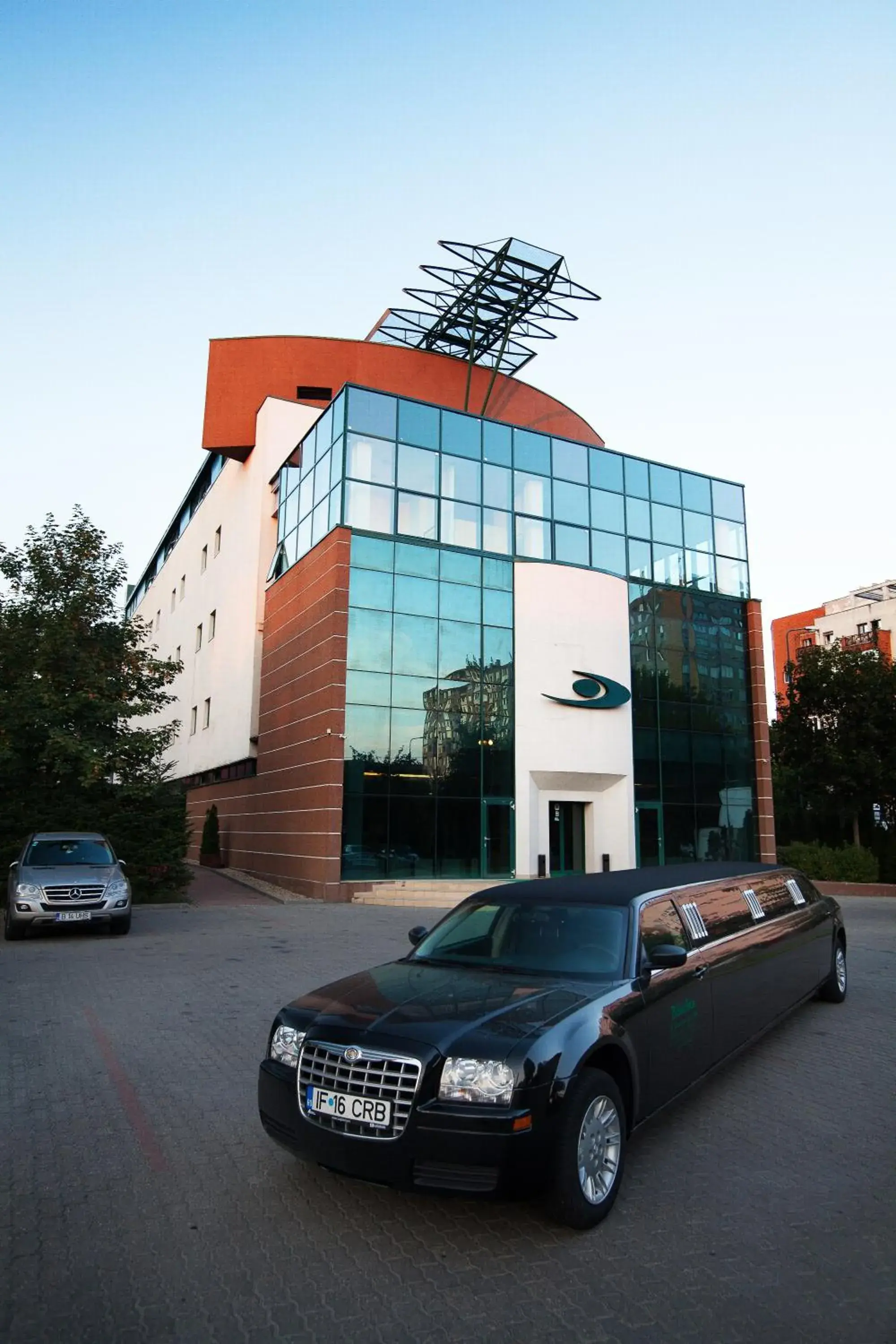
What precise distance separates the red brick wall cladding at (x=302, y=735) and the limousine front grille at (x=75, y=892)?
8333mm

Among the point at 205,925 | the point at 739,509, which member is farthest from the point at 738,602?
the point at 205,925

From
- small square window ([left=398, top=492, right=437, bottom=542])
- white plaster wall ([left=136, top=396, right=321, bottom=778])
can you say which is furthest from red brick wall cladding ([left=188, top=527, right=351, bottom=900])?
small square window ([left=398, top=492, right=437, bottom=542])

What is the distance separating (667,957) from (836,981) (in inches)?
198

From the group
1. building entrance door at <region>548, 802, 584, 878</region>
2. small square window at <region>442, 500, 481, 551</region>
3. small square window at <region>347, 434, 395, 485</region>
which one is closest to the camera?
small square window at <region>347, 434, 395, 485</region>

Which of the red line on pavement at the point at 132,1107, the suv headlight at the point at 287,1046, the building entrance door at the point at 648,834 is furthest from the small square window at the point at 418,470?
the suv headlight at the point at 287,1046

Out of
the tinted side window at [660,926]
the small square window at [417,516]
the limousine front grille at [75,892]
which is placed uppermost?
the small square window at [417,516]

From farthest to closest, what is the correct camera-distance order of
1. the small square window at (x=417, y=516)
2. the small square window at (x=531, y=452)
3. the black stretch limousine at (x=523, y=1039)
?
the small square window at (x=531, y=452) → the small square window at (x=417, y=516) → the black stretch limousine at (x=523, y=1039)

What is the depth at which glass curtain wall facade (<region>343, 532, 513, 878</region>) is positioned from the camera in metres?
23.0

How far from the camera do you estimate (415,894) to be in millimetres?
22141

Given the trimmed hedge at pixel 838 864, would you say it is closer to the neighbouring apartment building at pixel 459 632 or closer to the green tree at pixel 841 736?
the neighbouring apartment building at pixel 459 632

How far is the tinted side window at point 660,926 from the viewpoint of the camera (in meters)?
5.26

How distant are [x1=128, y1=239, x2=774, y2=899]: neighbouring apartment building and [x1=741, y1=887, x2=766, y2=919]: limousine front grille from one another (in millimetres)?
16111

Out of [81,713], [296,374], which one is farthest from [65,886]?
[296,374]

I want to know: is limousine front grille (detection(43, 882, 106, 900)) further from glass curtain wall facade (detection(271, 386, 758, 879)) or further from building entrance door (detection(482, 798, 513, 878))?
building entrance door (detection(482, 798, 513, 878))
